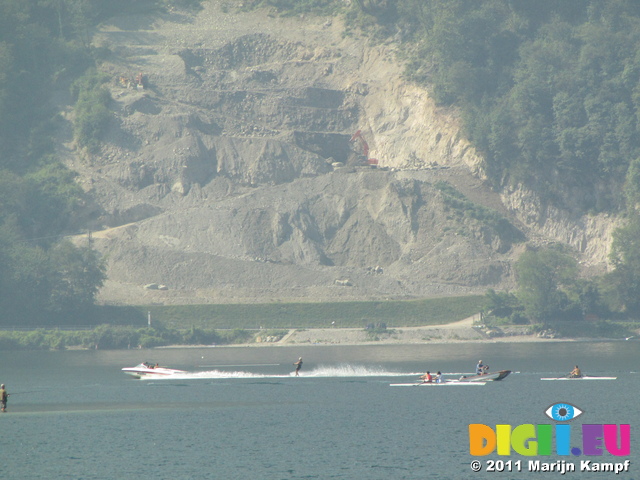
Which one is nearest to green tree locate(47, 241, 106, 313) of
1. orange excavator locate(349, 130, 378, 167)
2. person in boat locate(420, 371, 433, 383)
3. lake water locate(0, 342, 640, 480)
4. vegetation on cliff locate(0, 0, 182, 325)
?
vegetation on cliff locate(0, 0, 182, 325)

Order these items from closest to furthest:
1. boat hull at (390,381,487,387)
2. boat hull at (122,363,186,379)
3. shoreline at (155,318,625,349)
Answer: boat hull at (390,381,487,387)
boat hull at (122,363,186,379)
shoreline at (155,318,625,349)

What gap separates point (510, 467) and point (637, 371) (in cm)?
3817

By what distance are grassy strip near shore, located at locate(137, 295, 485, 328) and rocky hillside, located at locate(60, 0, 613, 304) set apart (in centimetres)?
411

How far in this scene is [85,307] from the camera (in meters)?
127

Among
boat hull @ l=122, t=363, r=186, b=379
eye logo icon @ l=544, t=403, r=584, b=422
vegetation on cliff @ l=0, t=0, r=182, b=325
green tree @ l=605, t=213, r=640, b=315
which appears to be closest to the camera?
eye logo icon @ l=544, t=403, r=584, b=422

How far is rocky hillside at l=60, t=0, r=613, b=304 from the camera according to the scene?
5384 inches

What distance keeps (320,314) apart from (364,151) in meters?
43.8

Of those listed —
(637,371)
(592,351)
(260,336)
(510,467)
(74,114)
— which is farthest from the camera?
(74,114)

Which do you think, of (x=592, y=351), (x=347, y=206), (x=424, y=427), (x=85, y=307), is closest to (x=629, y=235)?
(x=592, y=351)

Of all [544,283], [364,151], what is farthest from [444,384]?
[364,151]

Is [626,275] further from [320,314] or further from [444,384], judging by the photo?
[444,384]

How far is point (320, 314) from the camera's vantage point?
12581 cm

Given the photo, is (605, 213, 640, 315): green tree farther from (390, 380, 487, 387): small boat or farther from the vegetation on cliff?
the vegetation on cliff

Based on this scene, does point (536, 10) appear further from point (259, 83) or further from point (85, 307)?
point (85, 307)
